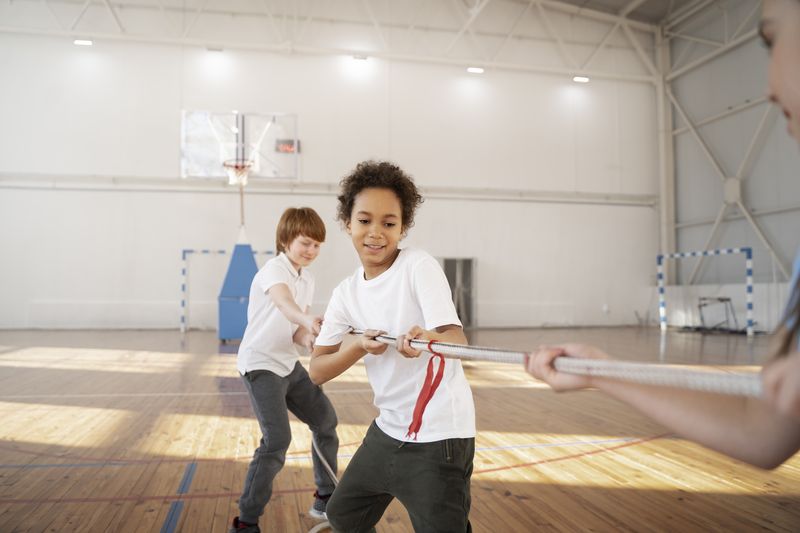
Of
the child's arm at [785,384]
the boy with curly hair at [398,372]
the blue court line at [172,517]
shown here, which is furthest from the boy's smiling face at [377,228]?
the blue court line at [172,517]

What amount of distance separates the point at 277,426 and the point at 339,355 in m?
0.87

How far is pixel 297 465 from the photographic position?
10.4 ft

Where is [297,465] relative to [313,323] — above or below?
below

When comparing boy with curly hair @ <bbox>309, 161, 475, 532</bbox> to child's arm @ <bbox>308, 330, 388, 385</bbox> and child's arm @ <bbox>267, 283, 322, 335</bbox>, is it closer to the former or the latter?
child's arm @ <bbox>308, 330, 388, 385</bbox>

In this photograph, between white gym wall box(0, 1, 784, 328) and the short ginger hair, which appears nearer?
the short ginger hair

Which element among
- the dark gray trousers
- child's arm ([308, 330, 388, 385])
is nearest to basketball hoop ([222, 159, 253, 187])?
child's arm ([308, 330, 388, 385])

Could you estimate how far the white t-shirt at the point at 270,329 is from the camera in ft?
7.89

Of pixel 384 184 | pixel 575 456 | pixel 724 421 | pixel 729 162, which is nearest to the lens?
pixel 724 421

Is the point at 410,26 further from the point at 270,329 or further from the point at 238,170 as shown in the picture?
the point at 270,329

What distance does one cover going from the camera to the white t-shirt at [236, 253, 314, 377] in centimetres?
241

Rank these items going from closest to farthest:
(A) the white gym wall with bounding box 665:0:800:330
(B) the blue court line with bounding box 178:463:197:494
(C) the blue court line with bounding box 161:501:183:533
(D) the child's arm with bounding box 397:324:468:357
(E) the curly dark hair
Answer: (D) the child's arm with bounding box 397:324:468:357 < (E) the curly dark hair < (C) the blue court line with bounding box 161:501:183:533 < (B) the blue court line with bounding box 178:463:197:494 < (A) the white gym wall with bounding box 665:0:800:330

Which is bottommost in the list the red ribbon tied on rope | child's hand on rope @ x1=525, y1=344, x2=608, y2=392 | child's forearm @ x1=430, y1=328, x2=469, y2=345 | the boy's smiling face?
the red ribbon tied on rope

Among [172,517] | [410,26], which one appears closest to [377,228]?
[172,517]

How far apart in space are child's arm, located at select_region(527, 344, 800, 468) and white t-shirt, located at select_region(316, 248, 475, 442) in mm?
685
